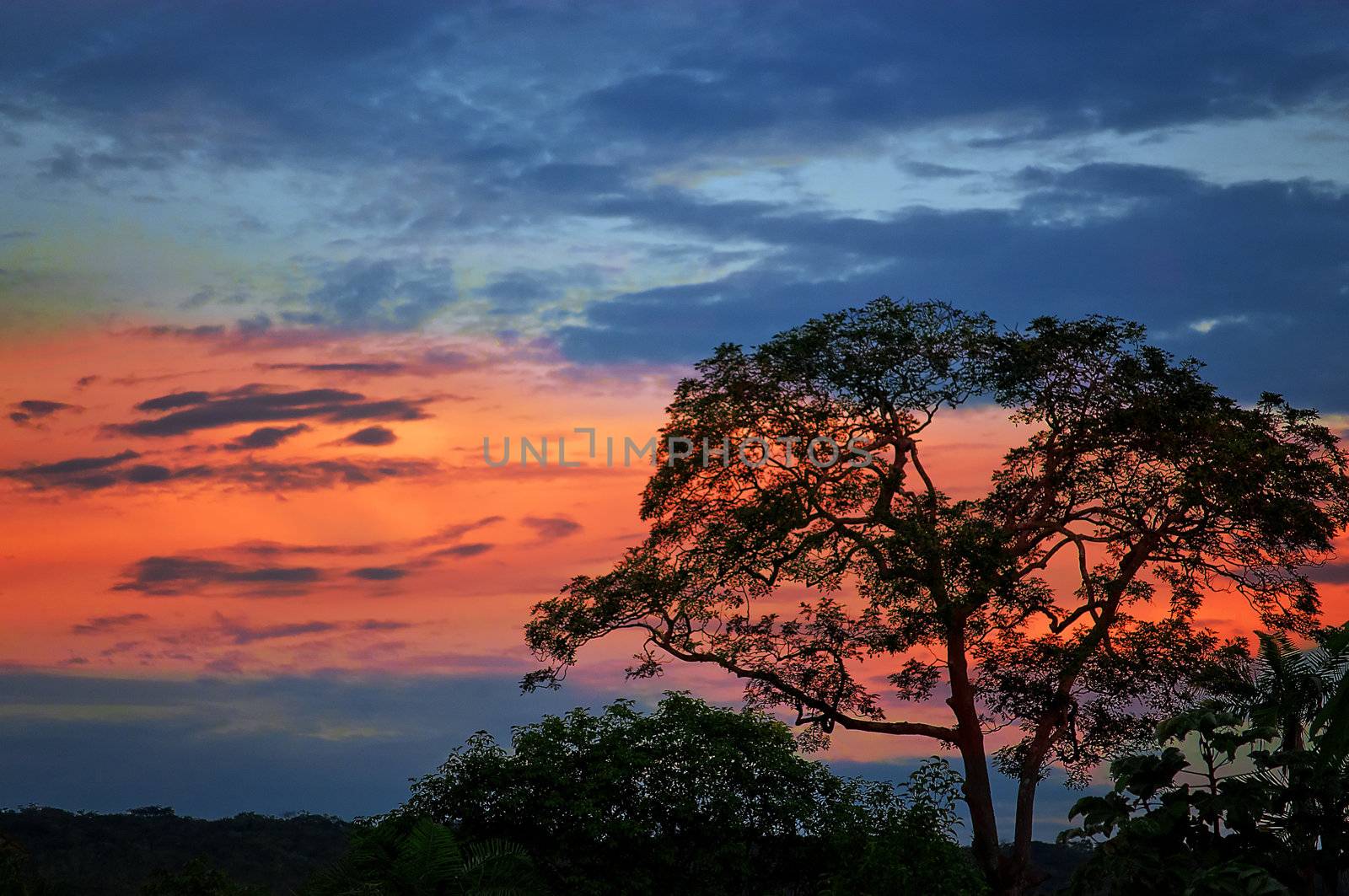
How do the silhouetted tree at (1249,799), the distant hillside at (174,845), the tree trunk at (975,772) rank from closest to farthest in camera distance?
1. the silhouetted tree at (1249,799)
2. the tree trunk at (975,772)
3. the distant hillside at (174,845)

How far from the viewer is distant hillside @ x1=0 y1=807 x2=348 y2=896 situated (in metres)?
36.8

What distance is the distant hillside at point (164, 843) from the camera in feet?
121

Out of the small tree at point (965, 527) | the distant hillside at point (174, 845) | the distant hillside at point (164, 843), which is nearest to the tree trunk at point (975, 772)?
the small tree at point (965, 527)

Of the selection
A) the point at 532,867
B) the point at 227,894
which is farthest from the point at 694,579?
the point at 227,894

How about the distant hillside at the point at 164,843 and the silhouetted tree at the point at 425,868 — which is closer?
the silhouetted tree at the point at 425,868

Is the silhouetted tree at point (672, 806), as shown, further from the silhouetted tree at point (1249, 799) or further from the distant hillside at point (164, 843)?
the distant hillside at point (164, 843)

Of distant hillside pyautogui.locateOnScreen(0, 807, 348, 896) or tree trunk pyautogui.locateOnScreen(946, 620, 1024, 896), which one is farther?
distant hillside pyautogui.locateOnScreen(0, 807, 348, 896)

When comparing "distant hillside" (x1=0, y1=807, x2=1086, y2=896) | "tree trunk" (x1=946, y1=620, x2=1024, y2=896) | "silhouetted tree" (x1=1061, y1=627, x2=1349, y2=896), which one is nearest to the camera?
"silhouetted tree" (x1=1061, y1=627, x2=1349, y2=896)

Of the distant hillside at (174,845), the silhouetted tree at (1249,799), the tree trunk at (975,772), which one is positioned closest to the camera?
the silhouetted tree at (1249,799)

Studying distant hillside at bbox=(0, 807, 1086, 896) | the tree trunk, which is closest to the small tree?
the tree trunk

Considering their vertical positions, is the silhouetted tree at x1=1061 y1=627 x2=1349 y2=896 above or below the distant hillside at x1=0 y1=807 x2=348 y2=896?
above

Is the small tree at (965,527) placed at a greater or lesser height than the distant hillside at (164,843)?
greater

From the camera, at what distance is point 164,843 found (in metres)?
43.8

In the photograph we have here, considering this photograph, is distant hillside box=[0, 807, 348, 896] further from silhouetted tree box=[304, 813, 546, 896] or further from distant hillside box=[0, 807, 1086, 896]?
silhouetted tree box=[304, 813, 546, 896]
